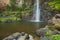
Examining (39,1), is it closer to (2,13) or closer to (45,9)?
(45,9)

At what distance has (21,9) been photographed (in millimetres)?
28516

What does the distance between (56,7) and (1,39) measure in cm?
1485

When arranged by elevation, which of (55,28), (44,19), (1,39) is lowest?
(44,19)

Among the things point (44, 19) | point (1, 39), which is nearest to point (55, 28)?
point (1, 39)

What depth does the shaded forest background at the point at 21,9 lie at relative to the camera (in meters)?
25.9

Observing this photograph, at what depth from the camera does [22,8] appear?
2859 cm

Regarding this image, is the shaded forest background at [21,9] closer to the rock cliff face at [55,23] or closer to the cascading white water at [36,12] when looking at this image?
the cascading white water at [36,12]

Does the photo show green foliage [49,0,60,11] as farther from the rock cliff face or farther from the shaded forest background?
the rock cliff face

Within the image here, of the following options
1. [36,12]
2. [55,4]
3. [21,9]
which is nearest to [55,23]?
[55,4]

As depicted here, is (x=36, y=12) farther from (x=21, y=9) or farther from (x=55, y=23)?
(x=55, y=23)

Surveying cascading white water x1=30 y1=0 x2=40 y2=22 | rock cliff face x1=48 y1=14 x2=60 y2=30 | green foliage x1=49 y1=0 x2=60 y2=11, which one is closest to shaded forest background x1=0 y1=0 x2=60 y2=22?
green foliage x1=49 y1=0 x2=60 y2=11

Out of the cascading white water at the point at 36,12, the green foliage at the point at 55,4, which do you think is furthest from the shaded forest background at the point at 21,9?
the cascading white water at the point at 36,12

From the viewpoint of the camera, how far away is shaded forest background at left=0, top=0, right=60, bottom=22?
25.9m

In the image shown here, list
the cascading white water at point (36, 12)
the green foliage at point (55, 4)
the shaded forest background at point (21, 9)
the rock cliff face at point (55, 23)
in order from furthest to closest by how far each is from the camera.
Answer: the cascading white water at point (36, 12) < the shaded forest background at point (21, 9) < the green foliage at point (55, 4) < the rock cliff face at point (55, 23)
